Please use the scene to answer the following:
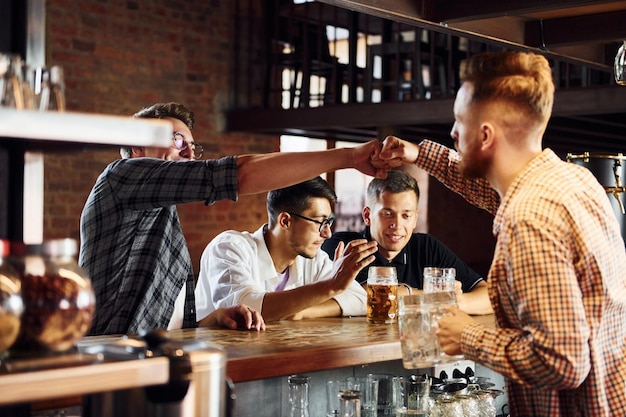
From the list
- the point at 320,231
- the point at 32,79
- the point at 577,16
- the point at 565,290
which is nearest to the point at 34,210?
the point at 32,79

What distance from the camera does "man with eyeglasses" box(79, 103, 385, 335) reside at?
255 cm

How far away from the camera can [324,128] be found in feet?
29.6

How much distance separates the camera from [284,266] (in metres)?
3.66

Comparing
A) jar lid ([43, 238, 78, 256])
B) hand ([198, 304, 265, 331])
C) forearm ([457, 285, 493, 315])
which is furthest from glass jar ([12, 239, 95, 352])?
forearm ([457, 285, 493, 315])

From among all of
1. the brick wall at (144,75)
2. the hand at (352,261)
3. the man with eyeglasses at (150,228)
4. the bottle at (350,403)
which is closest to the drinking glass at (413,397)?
the bottle at (350,403)

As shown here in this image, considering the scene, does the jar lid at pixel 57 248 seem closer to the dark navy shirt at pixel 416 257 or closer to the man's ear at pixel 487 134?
the man's ear at pixel 487 134

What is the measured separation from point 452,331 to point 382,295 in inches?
41.7

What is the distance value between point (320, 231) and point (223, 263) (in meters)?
0.42

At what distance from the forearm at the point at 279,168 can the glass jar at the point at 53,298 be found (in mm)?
991

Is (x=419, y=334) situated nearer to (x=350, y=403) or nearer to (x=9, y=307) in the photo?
(x=350, y=403)

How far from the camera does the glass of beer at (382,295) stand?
3170mm

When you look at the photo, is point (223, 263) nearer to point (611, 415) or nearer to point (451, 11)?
point (451, 11)

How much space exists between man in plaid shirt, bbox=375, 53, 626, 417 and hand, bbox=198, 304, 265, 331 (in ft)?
2.76

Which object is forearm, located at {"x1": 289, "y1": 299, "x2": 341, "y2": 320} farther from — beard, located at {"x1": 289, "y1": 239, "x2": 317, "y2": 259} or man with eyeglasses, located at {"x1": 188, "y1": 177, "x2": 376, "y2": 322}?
beard, located at {"x1": 289, "y1": 239, "x2": 317, "y2": 259}
